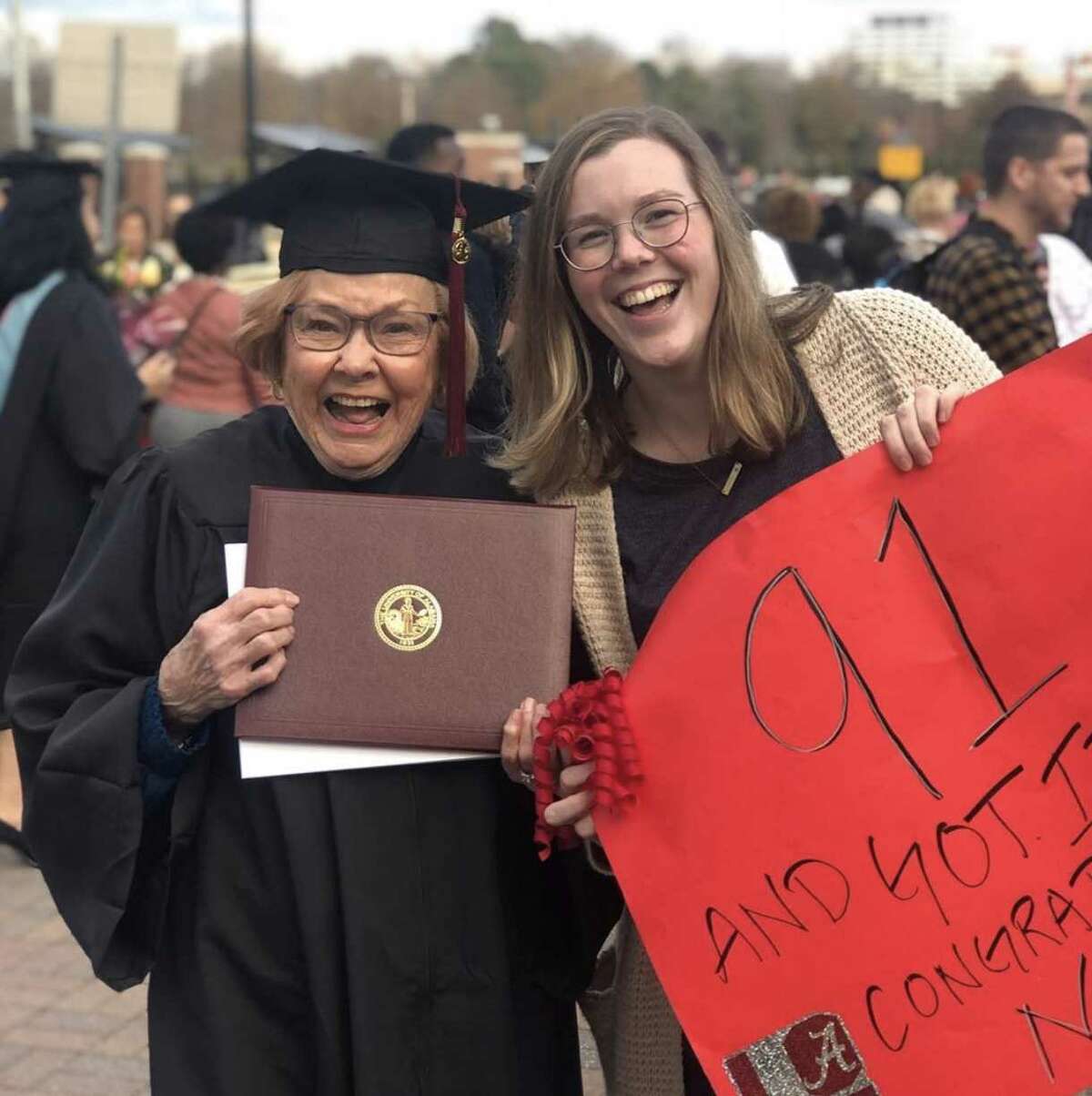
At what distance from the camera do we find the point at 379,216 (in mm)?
2756

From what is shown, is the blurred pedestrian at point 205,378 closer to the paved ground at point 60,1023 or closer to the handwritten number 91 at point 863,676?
the paved ground at point 60,1023

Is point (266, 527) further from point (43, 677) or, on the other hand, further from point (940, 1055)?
point (940, 1055)

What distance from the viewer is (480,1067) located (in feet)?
8.69

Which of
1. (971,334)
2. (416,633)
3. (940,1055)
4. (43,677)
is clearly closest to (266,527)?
(416,633)

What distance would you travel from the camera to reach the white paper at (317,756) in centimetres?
251

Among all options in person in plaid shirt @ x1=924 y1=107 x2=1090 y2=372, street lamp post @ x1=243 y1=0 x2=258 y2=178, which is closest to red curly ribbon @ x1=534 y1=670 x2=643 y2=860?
person in plaid shirt @ x1=924 y1=107 x2=1090 y2=372

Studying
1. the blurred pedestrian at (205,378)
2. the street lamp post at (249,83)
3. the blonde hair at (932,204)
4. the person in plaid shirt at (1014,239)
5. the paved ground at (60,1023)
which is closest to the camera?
the paved ground at (60,1023)

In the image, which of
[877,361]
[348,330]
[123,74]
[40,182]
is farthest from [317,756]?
[123,74]

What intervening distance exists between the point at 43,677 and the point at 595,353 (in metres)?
0.97

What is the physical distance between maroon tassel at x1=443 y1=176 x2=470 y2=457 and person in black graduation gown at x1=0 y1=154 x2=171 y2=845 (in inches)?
143

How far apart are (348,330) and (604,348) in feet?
1.46

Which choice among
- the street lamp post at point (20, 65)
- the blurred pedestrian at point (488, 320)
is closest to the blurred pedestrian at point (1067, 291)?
the blurred pedestrian at point (488, 320)

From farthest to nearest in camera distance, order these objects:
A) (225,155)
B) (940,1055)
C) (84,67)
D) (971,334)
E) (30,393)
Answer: (225,155) < (84,67) < (30,393) < (971,334) < (940,1055)

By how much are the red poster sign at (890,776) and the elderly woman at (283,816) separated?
32 centimetres
